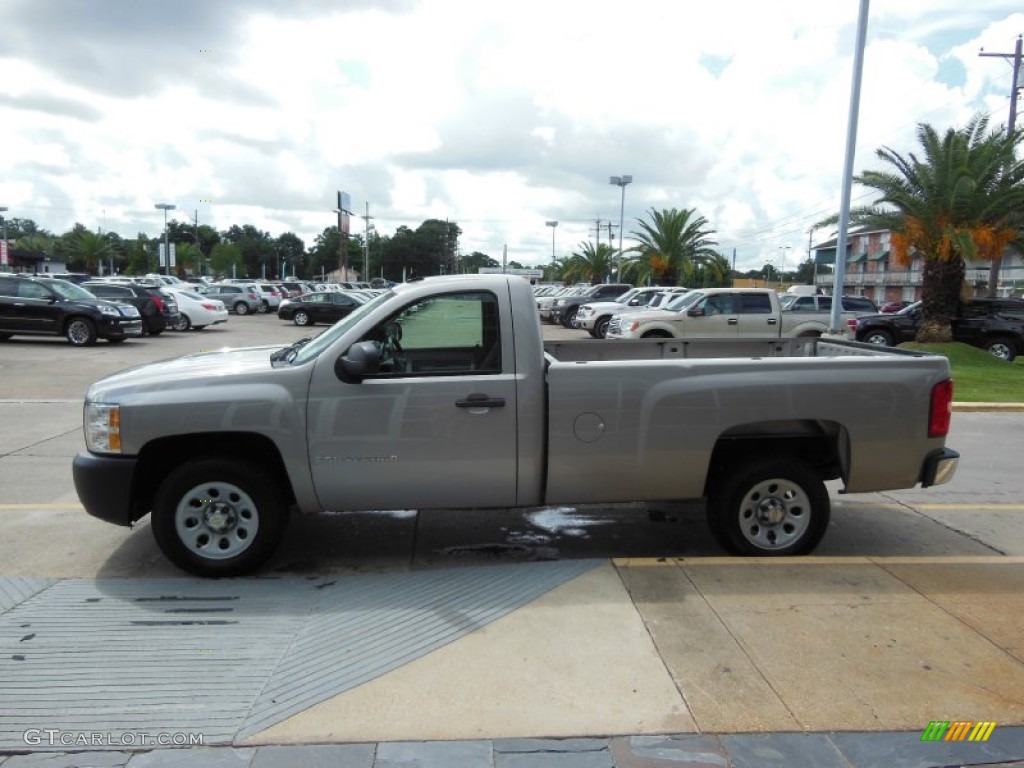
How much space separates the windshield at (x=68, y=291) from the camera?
20567 mm

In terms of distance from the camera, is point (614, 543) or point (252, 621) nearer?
point (252, 621)

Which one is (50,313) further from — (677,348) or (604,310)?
(677,348)

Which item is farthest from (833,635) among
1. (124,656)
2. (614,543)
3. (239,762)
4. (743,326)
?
(743,326)

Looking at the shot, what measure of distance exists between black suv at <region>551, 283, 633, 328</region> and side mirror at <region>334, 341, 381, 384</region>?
26.6 meters

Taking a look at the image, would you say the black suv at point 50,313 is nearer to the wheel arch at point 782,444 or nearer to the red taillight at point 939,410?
the wheel arch at point 782,444

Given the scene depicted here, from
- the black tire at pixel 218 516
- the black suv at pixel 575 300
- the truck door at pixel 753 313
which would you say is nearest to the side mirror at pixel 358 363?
the black tire at pixel 218 516

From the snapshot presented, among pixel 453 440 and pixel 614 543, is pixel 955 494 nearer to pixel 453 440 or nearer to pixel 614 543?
pixel 614 543

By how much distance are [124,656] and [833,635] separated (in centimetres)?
350

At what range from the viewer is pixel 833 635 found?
403 centimetres

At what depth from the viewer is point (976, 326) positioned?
21516 mm

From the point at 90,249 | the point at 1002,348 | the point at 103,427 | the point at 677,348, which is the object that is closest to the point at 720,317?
the point at 1002,348

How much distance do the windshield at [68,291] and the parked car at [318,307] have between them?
12.1 m

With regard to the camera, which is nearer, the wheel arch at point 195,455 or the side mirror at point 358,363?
the side mirror at point 358,363

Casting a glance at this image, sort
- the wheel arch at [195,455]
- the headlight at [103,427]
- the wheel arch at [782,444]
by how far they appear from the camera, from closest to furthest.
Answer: the headlight at [103,427] → the wheel arch at [195,455] → the wheel arch at [782,444]
